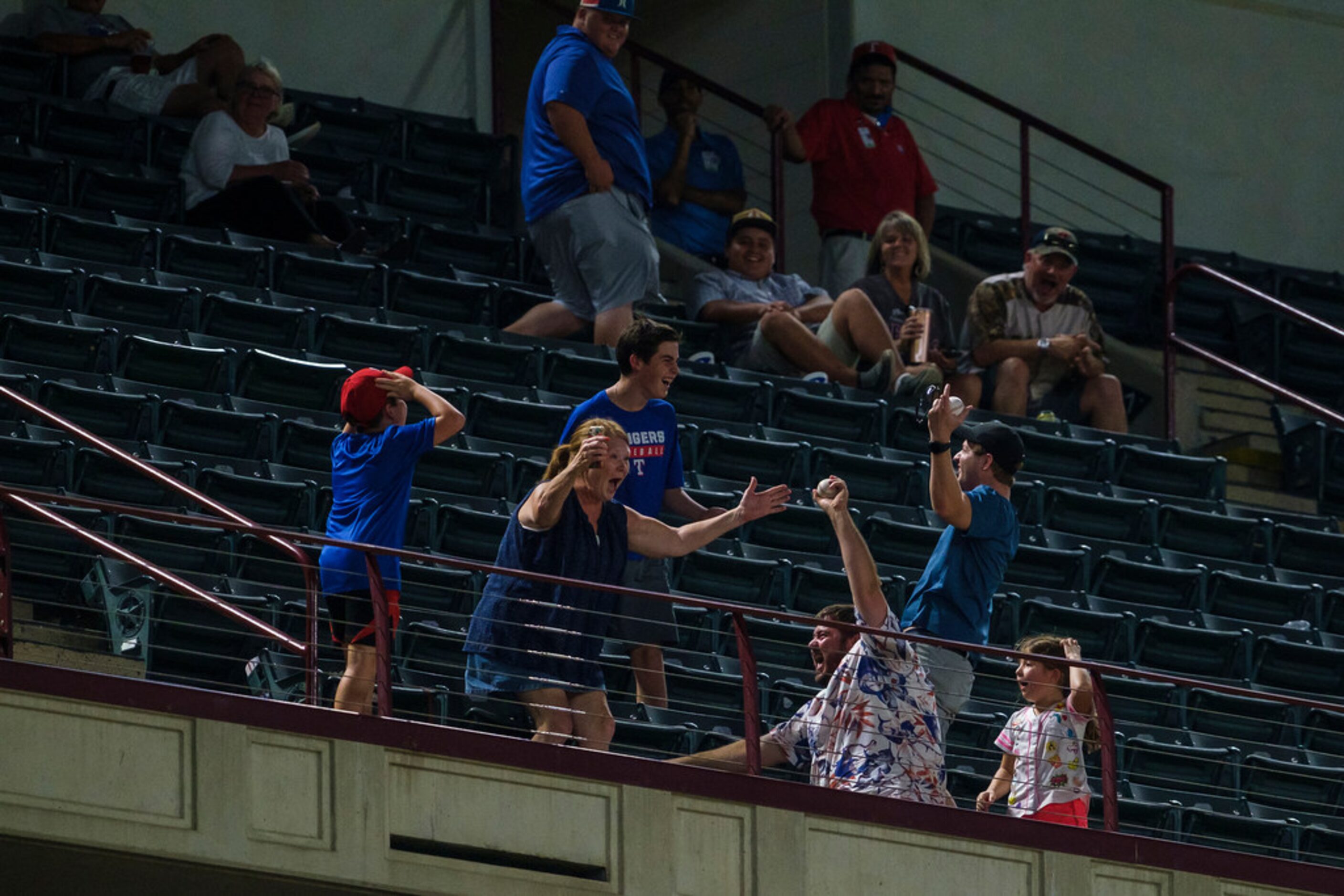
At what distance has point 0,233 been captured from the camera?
35.2ft

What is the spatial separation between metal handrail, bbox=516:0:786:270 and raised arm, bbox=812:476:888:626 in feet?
14.8

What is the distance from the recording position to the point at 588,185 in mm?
11078

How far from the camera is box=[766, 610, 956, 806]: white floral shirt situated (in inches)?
312

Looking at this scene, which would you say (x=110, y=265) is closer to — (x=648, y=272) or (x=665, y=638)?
(x=648, y=272)

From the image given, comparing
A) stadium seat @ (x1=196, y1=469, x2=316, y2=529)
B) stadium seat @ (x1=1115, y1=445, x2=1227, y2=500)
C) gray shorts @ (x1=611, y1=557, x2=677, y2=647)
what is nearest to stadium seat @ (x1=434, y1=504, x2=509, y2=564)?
stadium seat @ (x1=196, y1=469, x2=316, y2=529)

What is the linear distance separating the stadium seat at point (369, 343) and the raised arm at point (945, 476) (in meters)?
3.05

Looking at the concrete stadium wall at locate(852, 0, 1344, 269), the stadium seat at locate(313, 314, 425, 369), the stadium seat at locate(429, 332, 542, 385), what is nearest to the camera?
the stadium seat at locate(313, 314, 425, 369)

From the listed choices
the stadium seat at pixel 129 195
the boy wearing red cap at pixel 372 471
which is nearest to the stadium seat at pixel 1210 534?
the boy wearing red cap at pixel 372 471

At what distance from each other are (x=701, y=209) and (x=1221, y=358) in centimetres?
268

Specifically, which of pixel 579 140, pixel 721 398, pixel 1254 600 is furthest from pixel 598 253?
pixel 1254 600

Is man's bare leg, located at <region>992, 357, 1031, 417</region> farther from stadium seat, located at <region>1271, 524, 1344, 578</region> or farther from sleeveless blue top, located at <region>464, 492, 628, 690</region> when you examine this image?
sleeveless blue top, located at <region>464, 492, 628, 690</region>

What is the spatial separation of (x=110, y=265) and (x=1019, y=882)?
4.43 metres

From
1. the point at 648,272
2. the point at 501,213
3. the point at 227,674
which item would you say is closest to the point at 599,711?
the point at 227,674

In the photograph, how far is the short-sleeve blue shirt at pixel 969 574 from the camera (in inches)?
322
